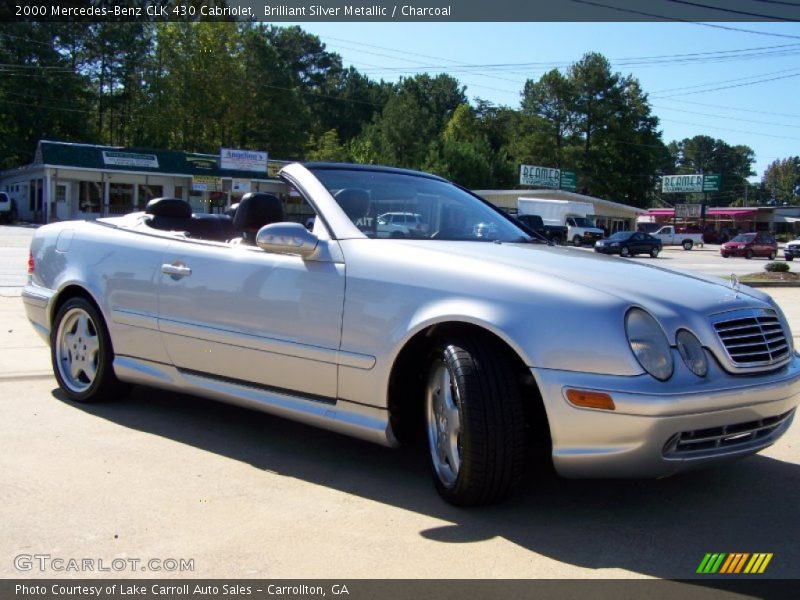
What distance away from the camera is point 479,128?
95375mm

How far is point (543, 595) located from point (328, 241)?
2.01m

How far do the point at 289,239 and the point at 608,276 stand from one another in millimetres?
1543

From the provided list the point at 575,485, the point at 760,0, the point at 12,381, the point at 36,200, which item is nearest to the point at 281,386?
the point at 575,485

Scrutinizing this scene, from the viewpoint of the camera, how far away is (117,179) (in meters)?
44.2

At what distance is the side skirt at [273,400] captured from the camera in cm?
371

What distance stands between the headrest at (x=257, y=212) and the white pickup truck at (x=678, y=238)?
59936 mm

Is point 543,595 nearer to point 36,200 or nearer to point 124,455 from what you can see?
point 124,455

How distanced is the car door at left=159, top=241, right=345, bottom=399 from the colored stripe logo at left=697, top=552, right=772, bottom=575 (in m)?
1.81

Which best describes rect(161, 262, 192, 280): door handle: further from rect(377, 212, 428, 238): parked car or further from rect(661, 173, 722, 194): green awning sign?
rect(661, 173, 722, 194): green awning sign

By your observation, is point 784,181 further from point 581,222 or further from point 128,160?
point 128,160

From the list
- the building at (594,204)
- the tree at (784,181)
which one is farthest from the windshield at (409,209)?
the tree at (784,181)

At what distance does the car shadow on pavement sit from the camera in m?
3.14

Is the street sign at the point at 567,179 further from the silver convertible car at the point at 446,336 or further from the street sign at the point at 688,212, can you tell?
the silver convertible car at the point at 446,336

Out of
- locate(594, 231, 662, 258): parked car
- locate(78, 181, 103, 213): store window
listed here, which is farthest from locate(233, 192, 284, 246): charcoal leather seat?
locate(78, 181, 103, 213): store window
